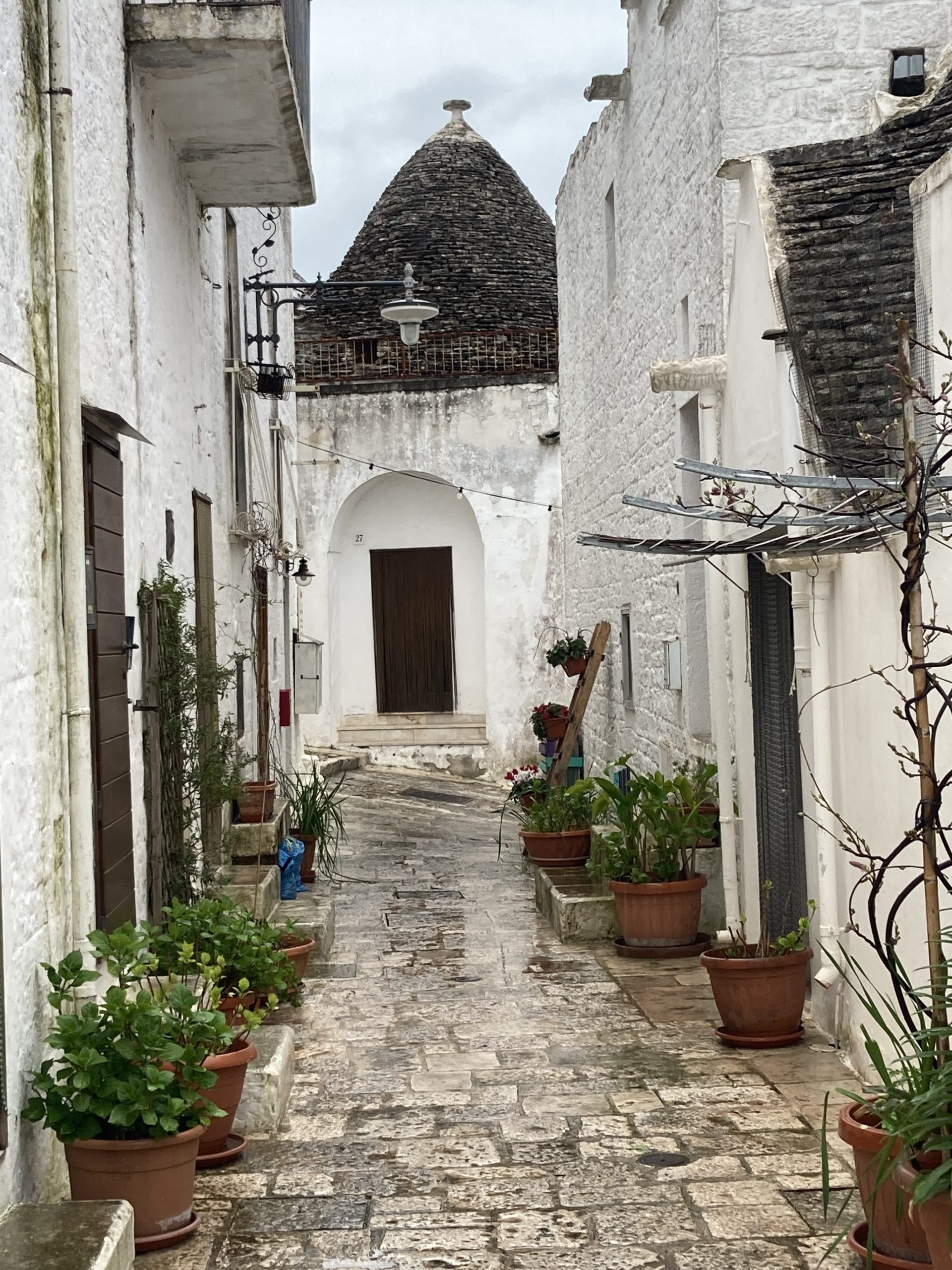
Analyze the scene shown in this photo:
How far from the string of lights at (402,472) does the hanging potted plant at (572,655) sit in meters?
6.10

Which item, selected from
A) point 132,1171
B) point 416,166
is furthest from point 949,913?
point 416,166

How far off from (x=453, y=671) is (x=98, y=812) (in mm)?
16854

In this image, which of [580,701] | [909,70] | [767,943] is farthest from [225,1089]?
[580,701]

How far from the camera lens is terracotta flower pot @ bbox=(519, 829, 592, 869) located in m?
12.3

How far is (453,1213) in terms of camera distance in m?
5.09

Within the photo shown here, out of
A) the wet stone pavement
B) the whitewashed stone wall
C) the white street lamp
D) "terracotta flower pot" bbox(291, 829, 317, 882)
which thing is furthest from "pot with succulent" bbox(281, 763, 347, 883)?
the white street lamp

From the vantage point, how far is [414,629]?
75.8 ft

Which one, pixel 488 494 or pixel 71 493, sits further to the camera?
pixel 488 494

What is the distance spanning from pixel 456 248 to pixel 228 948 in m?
19.0

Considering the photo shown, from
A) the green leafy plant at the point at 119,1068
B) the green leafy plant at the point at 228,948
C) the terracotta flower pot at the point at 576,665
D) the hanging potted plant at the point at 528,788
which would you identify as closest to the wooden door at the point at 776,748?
the green leafy plant at the point at 228,948

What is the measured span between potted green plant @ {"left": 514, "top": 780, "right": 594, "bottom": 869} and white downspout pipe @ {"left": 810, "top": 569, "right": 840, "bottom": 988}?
212 inches

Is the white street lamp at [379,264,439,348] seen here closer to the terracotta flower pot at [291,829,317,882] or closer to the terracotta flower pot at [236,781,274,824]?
the terracotta flower pot at [236,781,274,824]

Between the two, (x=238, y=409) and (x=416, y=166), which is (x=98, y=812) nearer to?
(x=238, y=409)

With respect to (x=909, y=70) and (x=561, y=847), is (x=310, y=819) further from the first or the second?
(x=909, y=70)
